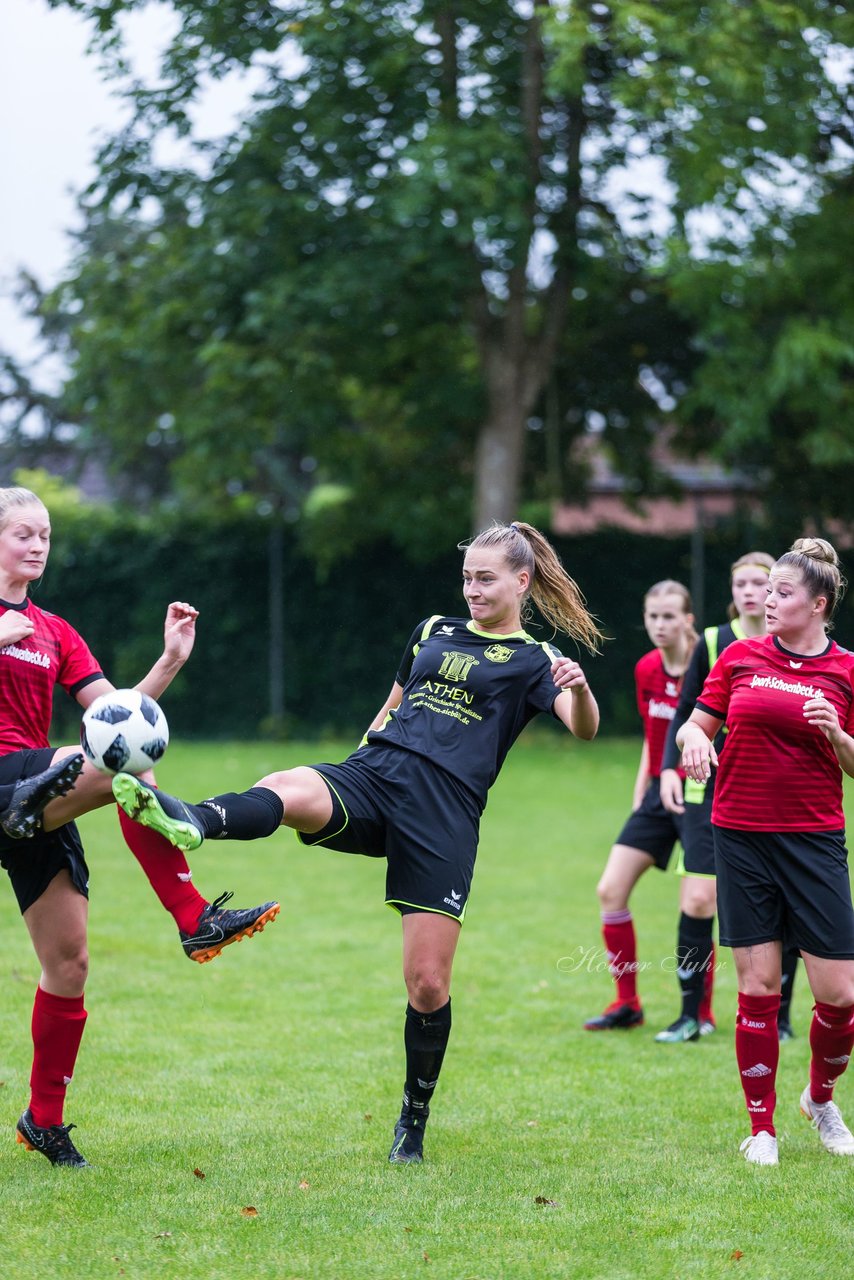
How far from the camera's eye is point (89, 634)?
2266cm

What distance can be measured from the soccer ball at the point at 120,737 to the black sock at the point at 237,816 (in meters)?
0.21

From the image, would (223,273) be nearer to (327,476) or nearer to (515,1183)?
(327,476)

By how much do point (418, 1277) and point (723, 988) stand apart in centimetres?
469

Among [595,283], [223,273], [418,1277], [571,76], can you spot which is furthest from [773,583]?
[595,283]

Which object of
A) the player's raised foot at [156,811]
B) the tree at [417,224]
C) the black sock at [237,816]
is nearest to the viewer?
the player's raised foot at [156,811]

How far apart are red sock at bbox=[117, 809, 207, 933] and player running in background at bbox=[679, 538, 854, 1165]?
1.74m

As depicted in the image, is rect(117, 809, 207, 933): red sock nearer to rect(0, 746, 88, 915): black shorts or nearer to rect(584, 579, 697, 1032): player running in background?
rect(0, 746, 88, 915): black shorts

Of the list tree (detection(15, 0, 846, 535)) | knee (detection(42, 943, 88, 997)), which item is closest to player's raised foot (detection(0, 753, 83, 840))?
knee (detection(42, 943, 88, 997))

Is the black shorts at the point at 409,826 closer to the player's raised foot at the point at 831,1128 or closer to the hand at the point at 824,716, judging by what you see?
the hand at the point at 824,716

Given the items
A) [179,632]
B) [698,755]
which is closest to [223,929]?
[179,632]

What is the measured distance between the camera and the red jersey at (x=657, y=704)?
727 centimetres

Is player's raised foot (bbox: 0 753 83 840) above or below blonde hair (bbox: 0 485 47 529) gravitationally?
below

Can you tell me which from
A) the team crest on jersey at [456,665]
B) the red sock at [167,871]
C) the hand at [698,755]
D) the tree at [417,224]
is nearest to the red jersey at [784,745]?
the hand at [698,755]

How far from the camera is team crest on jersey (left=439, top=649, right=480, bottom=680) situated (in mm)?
4934
